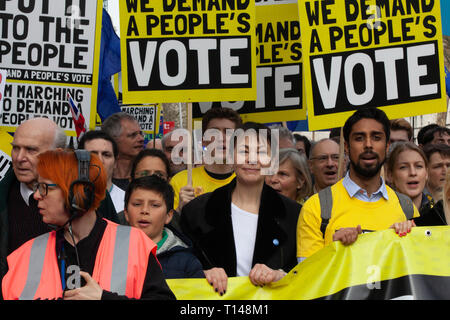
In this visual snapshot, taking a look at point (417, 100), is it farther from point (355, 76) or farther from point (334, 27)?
point (334, 27)

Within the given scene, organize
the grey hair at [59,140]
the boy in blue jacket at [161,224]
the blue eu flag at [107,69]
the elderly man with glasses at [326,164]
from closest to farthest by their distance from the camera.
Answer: the boy in blue jacket at [161,224]
the grey hair at [59,140]
the elderly man with glasses at [326,164]
the blue eu flag at [107,69]

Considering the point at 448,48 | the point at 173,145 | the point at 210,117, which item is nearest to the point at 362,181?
the point at 210,117

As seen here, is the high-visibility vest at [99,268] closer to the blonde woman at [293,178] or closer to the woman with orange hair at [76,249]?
the woman with orange hair at [76,249]

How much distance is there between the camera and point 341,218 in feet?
Answer: 12.8

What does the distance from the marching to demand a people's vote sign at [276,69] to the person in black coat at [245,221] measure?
288 cm

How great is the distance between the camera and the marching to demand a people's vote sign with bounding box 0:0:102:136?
6.80 meters

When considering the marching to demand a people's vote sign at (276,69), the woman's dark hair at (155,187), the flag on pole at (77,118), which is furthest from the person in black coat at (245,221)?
the marching to demand a people's vote sign at (276,69)

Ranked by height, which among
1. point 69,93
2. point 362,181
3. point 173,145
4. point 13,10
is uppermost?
point 13,10

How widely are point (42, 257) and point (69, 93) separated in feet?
13.5

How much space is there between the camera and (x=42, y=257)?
9.68ft

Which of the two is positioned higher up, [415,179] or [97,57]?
[97,57]

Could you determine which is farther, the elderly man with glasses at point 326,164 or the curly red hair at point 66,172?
the elderly man with glasses at point 326,164

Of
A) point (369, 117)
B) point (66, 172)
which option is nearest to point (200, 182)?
point (369, 117)

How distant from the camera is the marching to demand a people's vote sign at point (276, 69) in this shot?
7266 millimetres
